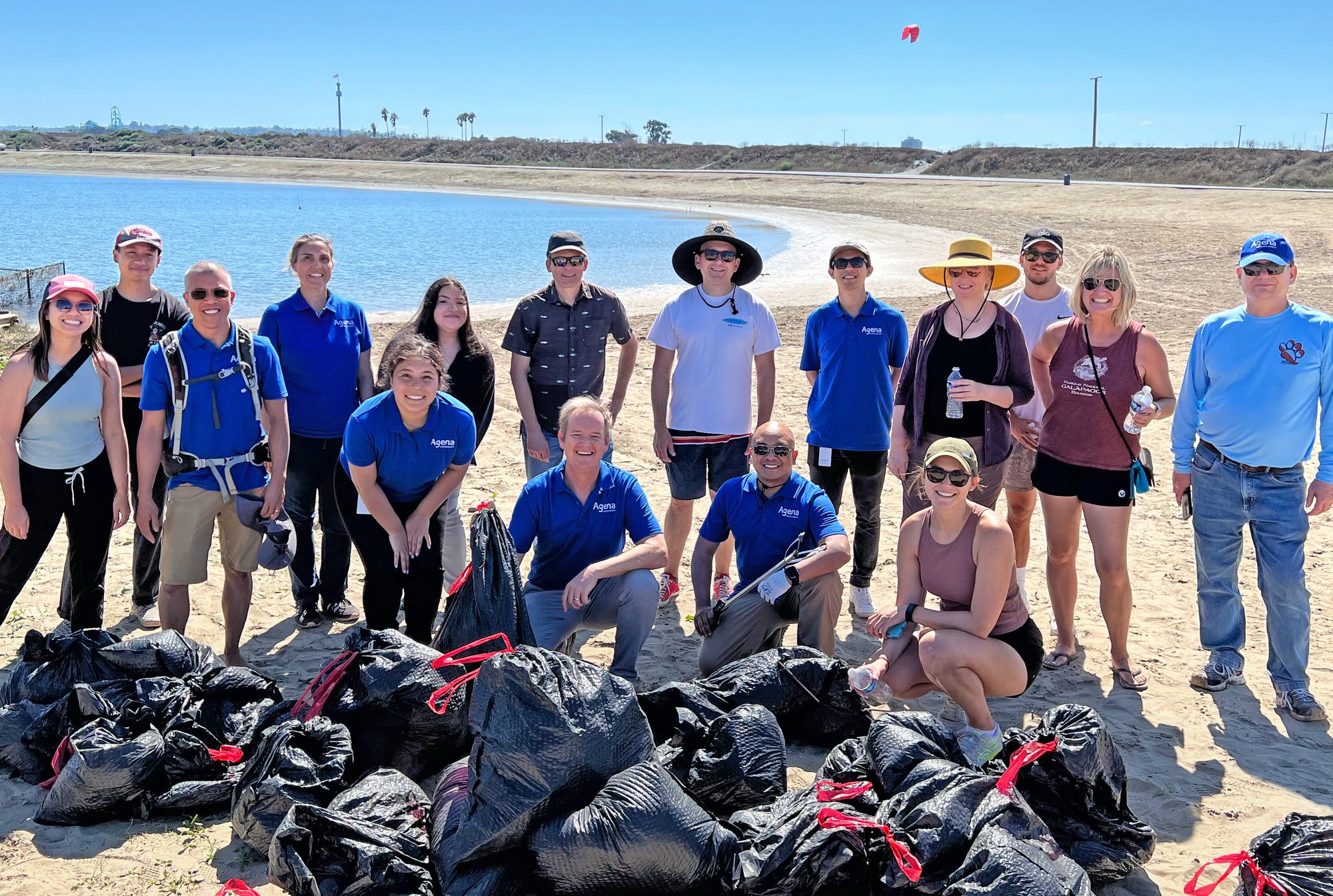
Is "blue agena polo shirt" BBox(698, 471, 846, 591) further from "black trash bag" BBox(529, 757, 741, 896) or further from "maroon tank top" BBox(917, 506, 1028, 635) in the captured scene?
"black trash bag" BBox(529, 757, 741, 896)

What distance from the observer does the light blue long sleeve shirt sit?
13.7ft

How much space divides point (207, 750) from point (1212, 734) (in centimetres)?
379

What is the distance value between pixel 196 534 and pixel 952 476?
10.2 ft

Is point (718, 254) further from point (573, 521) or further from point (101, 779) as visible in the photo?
point (101, 779)

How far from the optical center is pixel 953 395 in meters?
4.62

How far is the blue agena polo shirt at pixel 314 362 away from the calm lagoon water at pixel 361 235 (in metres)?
12.6


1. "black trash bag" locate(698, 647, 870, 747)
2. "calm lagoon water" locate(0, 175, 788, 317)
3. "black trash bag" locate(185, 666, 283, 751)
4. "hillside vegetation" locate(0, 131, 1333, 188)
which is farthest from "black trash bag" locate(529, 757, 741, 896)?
"hillside vegetation" locate(0, 131, 1333, 188)

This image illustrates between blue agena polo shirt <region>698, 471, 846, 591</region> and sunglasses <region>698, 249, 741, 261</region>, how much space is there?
123 cm

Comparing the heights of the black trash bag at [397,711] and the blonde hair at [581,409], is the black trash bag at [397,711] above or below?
below

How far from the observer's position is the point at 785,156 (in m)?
68.6

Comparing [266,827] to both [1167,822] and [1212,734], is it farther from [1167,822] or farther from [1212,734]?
[1212,734]

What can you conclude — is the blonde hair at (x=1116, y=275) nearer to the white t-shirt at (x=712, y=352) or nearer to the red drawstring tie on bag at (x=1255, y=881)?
the white t-shirt at (x=712, y=352)

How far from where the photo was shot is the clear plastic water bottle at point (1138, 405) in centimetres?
429

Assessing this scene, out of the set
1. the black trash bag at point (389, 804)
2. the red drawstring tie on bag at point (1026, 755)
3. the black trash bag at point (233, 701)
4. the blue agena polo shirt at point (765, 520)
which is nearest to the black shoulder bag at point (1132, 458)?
the blue agena polo shirt at point (765, 520)
